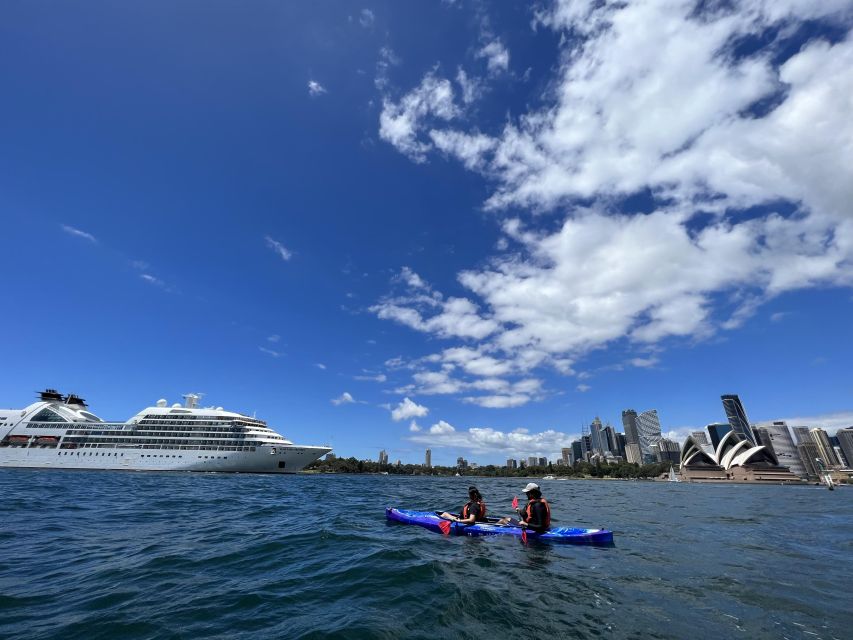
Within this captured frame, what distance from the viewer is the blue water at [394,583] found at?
7.42 m

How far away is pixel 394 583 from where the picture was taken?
34.0ft

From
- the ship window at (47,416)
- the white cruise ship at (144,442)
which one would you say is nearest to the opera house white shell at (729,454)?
the white cruise ship at (144,442)

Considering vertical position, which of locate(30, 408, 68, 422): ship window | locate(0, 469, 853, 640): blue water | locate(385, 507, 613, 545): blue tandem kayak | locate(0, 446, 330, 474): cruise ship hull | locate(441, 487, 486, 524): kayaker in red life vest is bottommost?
locate(0, 469, 853, 640): blue water

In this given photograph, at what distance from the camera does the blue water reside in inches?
292

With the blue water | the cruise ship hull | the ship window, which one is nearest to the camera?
the blue water

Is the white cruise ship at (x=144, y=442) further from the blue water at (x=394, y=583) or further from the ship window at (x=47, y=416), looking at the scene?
the blue water at (x=394, y=583)

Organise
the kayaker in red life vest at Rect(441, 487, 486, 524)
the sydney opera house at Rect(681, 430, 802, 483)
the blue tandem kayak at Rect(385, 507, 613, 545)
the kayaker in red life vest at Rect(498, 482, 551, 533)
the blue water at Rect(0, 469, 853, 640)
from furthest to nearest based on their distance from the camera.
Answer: the sydney opera house at Rect(681, 430, 802, 483)
the kayaker in red life vest at Rect(441, 487, 486, 524)
the kayaker in red life vest at Rect(498, 482, 551, 533)
the blue tandem kayak at Rect(385, 507, 613, 545)
the blue water at Rect(0, 469, 853, 640)

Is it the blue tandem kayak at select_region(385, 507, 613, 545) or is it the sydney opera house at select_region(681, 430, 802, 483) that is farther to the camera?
the sydney opera house at select_region(681, 430, 802, 483)

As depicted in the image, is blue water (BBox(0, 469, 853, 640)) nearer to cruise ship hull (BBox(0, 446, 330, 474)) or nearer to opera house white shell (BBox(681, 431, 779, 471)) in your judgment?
cruise ship hull (BBox(0, 446, 330, 474))

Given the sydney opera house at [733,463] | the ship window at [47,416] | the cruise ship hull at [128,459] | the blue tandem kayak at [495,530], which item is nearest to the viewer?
the blue tandem kayak at [495,530]

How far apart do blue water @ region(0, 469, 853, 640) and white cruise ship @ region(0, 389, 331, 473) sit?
6967 centimetres

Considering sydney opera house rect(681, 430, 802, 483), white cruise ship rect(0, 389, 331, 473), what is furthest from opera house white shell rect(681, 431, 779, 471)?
white cruise ship rect(0, 389, 331, 473)

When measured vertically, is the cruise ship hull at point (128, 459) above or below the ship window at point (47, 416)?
below

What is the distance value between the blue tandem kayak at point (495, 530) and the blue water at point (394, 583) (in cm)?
70
